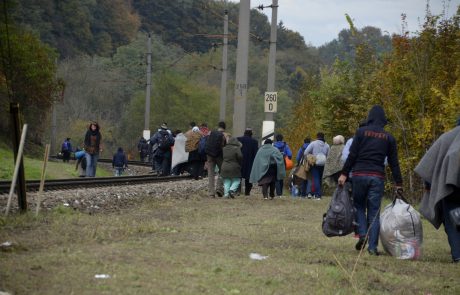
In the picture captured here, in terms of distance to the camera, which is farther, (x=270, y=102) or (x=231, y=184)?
(x=270, y=102)

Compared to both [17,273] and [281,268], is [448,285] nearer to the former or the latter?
[281,268]

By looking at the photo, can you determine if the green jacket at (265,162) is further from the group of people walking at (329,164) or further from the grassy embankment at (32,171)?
the grassy embankment at (32,171)

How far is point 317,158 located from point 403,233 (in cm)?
1291

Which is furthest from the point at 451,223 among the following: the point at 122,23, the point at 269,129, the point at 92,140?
the point at 122,23

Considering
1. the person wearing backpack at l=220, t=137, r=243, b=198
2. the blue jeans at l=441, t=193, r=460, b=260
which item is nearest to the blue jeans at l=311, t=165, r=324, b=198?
the person wearing backpack at l=220, t=137, r=243, b=198

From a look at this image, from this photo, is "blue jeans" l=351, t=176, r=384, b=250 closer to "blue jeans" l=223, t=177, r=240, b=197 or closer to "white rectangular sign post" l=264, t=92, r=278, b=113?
"blue jeans" l=223, t=177, r=240, b=197

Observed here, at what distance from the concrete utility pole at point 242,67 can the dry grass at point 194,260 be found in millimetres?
9500

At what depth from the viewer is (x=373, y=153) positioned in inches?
472

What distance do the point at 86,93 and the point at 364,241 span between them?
81.8 metres

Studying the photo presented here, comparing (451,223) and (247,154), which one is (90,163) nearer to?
(247,154)

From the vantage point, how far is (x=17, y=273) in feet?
27.6

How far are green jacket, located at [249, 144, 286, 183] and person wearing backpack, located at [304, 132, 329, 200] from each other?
201cm

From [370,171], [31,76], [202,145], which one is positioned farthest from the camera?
[31,76]

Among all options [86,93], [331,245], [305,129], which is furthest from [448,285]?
[86,93]
